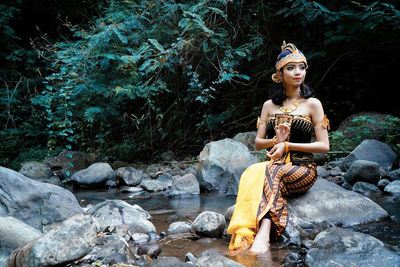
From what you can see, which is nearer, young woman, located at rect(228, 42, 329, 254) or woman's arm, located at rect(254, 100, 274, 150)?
young woman, located at rect(228, 42, 329, 254)

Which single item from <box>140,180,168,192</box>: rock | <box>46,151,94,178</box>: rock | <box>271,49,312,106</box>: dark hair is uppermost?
<box>271,49,312,106</box>: dark hair

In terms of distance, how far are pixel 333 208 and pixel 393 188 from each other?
1.71 m

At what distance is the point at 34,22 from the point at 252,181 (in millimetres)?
10955

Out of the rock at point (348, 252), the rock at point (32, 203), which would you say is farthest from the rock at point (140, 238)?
the rock at point (348, 252)

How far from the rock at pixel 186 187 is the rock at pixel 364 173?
227 centimetres

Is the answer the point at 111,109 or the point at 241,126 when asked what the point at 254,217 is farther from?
the point at 241,126

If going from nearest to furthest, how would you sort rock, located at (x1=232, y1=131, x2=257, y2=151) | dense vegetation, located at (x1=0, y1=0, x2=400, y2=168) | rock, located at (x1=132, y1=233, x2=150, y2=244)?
rock, located at (x1=132, y1=233, x2=150, y2=244) < dense vegetation, located at (x1=0, y1=0, x2=400, y2=168) < rock, located at (x1=232, y1=131, x2=257, y2=151)

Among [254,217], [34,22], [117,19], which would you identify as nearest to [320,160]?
[254,217]

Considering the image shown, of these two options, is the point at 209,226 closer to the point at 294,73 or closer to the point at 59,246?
the point at 59,246

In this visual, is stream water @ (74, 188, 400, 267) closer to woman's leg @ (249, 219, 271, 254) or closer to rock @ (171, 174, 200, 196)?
woman's leg @ (249, 219, 271, 254)

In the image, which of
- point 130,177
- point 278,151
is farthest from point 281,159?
point 130,177

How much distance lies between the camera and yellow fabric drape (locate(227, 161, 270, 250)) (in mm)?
2770

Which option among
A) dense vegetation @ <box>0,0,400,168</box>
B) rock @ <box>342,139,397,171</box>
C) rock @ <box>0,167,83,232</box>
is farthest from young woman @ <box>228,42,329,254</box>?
dense vegetation @ <box>0,0,400,168</box>

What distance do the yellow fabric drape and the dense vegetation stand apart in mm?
3661
